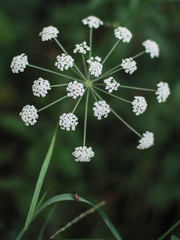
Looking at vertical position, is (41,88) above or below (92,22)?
below

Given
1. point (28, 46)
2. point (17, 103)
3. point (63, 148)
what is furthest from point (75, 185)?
point (28, 46)

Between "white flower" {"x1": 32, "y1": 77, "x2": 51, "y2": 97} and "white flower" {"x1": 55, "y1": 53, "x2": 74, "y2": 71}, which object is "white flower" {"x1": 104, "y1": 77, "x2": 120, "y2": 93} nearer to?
"white flower" {"x1": 55, "y1": 53, "x2": 74, "y2": 71}

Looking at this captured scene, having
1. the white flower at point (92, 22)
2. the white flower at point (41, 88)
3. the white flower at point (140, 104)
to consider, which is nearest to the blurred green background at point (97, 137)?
the white flower at point (92, 22)

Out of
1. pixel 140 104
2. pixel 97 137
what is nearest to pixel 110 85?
pixel 140 104

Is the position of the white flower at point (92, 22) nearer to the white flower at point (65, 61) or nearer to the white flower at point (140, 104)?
the white flower at point (65, 61)

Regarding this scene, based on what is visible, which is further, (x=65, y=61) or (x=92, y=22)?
(x=92, y=22)

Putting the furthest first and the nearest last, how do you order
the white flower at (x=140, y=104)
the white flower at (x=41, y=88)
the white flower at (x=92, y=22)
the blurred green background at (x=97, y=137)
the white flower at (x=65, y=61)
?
the blurred green background at (x=97, y=137) → the white flower at (x=92, y=22) → the white flower at (x=140, y=104) → the white flower at (x=65, y=61) → the white flower at (x=41, y=88)

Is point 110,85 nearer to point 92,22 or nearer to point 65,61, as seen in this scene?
point 65,61

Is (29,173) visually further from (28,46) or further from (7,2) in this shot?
(7,2)
